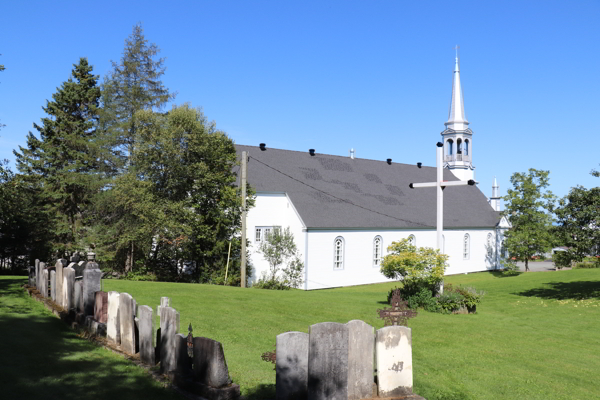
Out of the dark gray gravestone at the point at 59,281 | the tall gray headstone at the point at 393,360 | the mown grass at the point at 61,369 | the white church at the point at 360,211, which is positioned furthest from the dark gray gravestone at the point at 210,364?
the white church at the point at 360,211

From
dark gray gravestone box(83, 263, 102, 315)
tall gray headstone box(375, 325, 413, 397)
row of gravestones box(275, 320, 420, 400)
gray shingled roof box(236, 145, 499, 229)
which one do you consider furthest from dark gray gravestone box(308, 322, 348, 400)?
gray shingled roof box(236, 145, 499, 229)

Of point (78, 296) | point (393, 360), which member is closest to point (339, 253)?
point (78, 296)

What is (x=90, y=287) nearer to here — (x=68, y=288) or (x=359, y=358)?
(x=68, y=288)

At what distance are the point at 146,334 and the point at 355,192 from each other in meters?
35.7

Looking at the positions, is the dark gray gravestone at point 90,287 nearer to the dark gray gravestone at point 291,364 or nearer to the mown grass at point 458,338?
the mown grass at point 458,338

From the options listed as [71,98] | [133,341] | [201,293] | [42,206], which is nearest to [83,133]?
[71,98]

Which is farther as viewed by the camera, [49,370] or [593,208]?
[593,208]

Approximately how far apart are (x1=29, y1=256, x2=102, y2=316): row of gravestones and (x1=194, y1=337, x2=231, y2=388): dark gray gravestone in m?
5.72

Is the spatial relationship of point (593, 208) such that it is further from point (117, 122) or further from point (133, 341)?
point (117, 122)

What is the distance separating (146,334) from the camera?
9.21 metres

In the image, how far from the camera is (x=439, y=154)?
18938 mm

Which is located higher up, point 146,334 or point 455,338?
point 146,334

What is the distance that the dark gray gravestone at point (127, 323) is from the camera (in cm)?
976

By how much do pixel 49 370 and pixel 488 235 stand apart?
51771 mm
